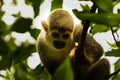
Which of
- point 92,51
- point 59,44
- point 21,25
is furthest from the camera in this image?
point 59,44

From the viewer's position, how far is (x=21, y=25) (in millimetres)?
1236

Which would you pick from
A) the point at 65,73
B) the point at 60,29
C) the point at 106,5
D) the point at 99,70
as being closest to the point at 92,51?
the point at 99,70

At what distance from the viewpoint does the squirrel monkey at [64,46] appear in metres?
4.23

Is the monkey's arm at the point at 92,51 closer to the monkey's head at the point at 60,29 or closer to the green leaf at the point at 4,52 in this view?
the monkey's head at the point at 60,29

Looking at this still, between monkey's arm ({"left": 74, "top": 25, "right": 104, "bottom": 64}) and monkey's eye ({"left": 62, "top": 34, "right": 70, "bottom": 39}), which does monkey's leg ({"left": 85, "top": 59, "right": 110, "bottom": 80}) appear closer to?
monkey's arm ({"left": 74, "top": 25, "right": 104, "bottom": 64})

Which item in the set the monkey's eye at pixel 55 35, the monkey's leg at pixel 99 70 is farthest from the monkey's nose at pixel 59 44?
the monkey's leg at pixel 99 70

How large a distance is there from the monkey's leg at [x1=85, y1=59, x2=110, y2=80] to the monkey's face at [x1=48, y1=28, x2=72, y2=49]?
0.62 meters

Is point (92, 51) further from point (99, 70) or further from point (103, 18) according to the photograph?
point (103, 18)

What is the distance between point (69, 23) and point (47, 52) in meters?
0.71

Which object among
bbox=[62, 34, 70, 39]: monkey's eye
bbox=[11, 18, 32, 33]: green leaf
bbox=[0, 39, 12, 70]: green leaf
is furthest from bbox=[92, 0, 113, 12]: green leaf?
bbox=[62, 34, 70, 39]: monkey's eye

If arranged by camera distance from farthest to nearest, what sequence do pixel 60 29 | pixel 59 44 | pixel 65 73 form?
pixel 60 29 < pixel 59 44 < pixel 65 73

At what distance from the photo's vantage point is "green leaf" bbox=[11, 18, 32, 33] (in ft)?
4.01

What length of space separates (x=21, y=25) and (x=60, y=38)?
3.23m

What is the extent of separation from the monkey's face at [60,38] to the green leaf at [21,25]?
311cm
